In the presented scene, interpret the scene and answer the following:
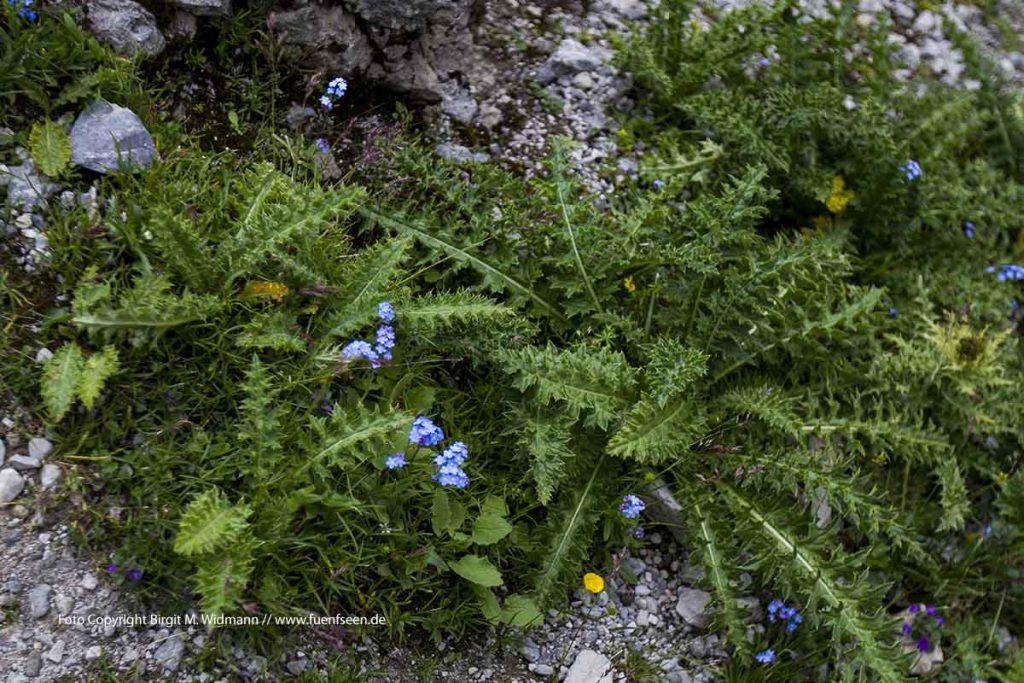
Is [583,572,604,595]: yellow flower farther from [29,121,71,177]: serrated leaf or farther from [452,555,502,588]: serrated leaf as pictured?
[29,121,71,177]: serrated leaf

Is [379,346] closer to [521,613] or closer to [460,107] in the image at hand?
[521,613]

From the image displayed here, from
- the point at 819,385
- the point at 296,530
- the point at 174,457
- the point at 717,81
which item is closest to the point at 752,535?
the point at 819,385

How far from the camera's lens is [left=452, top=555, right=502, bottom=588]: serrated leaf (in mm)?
2926

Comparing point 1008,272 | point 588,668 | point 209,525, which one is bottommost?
point 588,668

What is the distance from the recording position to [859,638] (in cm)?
308

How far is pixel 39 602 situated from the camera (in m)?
2.61

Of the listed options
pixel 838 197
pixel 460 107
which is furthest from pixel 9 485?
pixel 838 197

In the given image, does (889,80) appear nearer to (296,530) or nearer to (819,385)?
(819,385)

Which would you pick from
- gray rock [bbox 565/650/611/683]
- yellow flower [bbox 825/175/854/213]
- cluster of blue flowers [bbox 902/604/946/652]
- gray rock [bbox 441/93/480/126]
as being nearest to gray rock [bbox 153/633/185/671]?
gray rock [bbox 565/650/611/683]

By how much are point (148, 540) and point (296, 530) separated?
1.39ft

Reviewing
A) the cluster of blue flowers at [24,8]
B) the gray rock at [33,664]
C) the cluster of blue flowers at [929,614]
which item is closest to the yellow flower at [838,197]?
the cluster of blue flowers at [929,614]

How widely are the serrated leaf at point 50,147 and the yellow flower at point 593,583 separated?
2.28 metres

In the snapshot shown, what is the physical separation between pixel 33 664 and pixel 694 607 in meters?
2.14

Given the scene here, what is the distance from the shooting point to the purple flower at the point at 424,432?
2.90m
